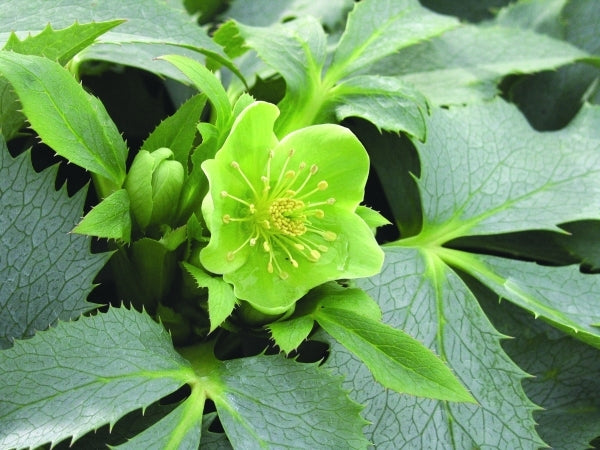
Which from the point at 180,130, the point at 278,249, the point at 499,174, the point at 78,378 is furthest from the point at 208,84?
the point at 499,174

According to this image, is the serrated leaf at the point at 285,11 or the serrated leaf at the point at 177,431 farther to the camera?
the serrated leaf at the point at 285,11

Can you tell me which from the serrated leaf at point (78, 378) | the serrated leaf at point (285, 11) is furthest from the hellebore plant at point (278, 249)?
the serrated leaf at point (285, 11)

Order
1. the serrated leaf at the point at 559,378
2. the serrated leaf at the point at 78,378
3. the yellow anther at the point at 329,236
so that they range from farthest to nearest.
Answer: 1. the serrated leaf at the point at 559,378
2. the yellow anther at the point at 329,236
3. the serrated leaf at the point at 78,378

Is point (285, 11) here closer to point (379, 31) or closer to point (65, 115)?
point (379, 31)

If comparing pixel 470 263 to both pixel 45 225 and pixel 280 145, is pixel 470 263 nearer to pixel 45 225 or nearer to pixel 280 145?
pixel 280 145

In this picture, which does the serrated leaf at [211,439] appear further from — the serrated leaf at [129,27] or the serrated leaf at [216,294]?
the serrated leaf at [129,27]

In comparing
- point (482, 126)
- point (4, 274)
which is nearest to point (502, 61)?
point (482, 126)

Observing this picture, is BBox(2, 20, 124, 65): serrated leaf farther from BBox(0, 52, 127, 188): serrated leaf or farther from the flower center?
the flower center
